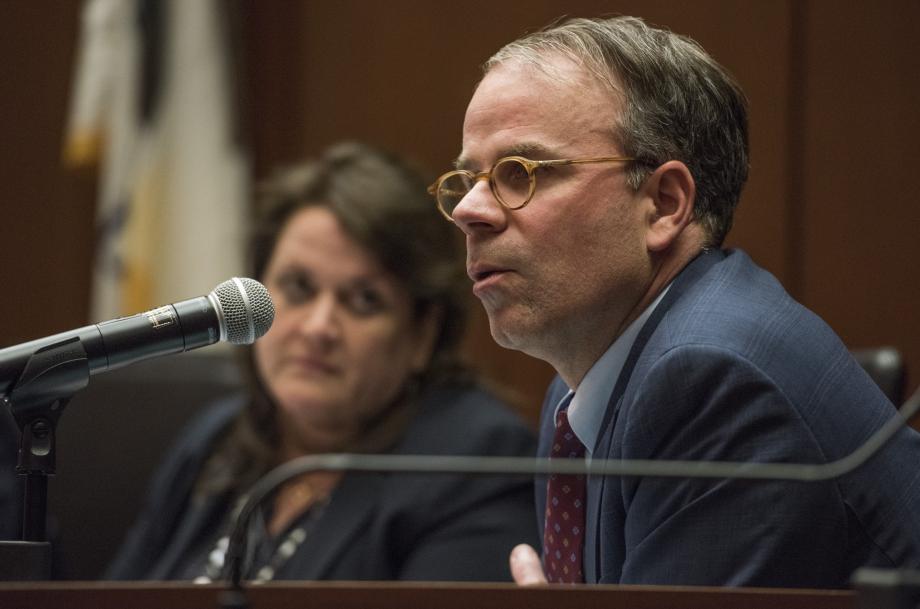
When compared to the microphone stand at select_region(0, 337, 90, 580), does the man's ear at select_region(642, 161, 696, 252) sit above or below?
above

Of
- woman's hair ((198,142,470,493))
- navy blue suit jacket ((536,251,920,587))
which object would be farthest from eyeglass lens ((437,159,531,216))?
woman's hair ((198,142,470,493))

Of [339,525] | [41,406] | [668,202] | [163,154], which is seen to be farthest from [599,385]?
[163,154]

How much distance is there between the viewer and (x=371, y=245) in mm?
2658

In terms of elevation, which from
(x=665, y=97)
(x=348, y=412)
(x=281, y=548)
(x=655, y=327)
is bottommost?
(x=281, y=548)

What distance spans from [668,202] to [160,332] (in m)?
0.68

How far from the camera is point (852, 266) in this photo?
9.21 ft

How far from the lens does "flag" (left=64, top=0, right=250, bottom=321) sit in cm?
379

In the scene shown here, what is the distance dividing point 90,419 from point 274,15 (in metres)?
1.45

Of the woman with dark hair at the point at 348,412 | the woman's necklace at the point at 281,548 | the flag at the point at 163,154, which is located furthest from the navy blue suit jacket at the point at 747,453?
the flag at the point at 163,154

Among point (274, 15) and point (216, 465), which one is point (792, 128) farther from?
point (274, 15)

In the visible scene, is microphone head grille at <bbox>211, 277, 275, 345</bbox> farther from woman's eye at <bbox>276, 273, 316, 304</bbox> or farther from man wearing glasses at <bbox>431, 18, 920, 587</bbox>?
woman's eye at <bbox>276, 273, 316, 304</bbox>

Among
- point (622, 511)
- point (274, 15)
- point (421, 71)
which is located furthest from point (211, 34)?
point (622, 511)

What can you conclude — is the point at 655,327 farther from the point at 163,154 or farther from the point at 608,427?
the point at 163,154

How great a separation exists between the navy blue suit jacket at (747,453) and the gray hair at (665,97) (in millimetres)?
218
